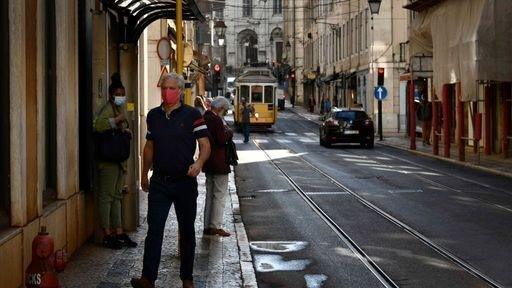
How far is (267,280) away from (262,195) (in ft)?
27.5

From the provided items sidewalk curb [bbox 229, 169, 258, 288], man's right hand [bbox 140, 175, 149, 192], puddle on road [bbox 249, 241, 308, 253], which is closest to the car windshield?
sidewalk curb [bbox 229, 169, 258, 288]

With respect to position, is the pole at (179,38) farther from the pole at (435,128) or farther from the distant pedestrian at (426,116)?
the distant pedestrian at (426,116)

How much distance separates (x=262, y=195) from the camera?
17.3 m

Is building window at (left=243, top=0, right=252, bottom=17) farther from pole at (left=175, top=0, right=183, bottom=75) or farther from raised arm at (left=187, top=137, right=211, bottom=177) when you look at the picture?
raised arm at (left=187, top=137, right=211, bottom=177)

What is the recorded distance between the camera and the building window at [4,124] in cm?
733

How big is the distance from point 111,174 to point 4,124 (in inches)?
111

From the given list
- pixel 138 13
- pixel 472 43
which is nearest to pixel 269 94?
pixel 472 43

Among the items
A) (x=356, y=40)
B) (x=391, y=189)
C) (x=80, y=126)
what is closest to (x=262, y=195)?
(x=391, y=189)

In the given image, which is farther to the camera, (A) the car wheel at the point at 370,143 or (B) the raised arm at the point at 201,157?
(A) the car wheel at the point at 370,143

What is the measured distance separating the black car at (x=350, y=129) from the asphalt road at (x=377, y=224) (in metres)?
9.57

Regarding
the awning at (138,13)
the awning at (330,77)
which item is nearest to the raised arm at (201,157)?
the awning at (138,13)

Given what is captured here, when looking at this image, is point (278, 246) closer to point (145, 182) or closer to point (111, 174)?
point (111, 174)

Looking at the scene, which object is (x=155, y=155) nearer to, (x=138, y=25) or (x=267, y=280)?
(x=267, y=280)

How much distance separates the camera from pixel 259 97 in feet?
166
